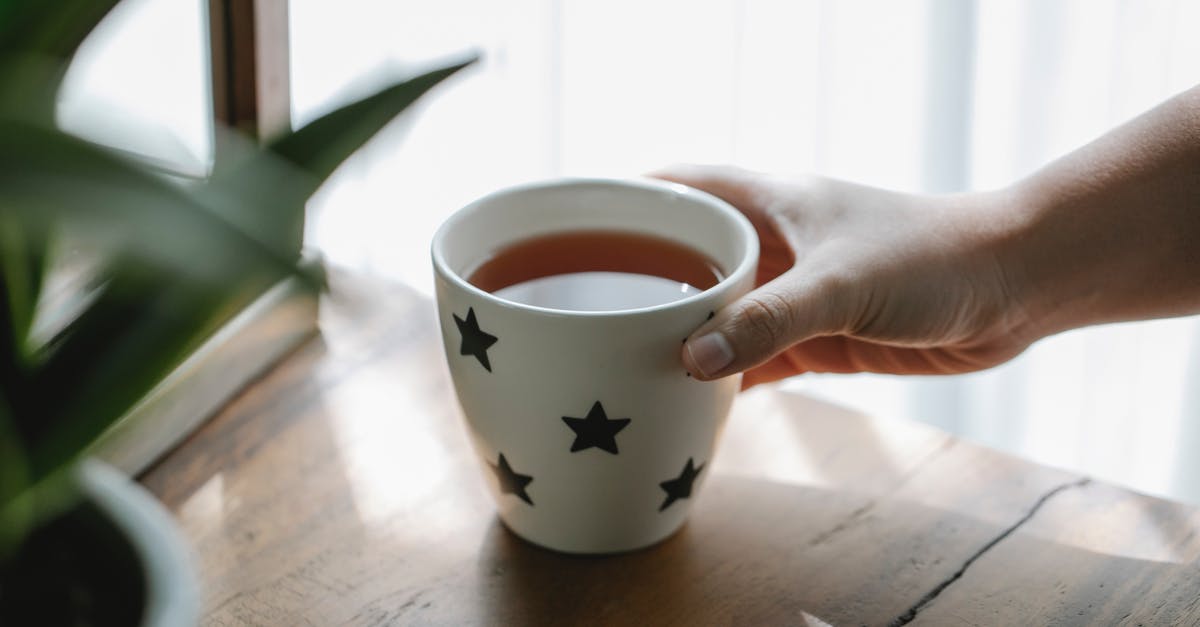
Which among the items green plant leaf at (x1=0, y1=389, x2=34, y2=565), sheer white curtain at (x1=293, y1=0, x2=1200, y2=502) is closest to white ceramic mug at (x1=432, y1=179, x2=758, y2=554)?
green plant leaf at (x1=0, y1=389, x2=34, y2=565)

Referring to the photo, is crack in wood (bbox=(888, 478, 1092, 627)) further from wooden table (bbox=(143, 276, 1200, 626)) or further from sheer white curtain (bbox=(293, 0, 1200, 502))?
sheer white curtain (bbox=(293, 0, 1200, 502))

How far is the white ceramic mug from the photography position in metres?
0.51

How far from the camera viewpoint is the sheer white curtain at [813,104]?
1.11 meters

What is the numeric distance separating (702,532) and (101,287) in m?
0.37

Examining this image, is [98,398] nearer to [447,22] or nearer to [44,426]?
[44,426]

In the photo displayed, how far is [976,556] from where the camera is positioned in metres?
0.61

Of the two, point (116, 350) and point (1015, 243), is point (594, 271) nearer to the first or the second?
point (1015, 243)

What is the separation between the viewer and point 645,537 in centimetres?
60

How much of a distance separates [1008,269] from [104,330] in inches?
19.6

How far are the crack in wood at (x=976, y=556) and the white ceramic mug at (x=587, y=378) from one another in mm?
118

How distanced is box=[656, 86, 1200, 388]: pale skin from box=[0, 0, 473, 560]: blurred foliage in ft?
1.11

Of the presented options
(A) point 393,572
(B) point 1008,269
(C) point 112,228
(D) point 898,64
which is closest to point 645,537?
(A) point 393,572

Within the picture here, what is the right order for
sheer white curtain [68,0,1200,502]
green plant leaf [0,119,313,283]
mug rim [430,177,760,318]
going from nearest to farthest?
green plant leaf [0,119,313,283]
mug rim [430,177,760,318]
sheer white curtain [68,0,1200,502]

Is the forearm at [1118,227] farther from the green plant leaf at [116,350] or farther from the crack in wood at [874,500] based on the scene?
the green plant leaf at [116,350]
